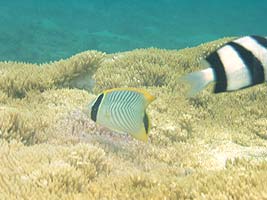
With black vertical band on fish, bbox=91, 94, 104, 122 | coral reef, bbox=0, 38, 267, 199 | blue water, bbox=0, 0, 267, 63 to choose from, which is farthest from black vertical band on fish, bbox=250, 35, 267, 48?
blue water, bbox=0, 0, 267, 63

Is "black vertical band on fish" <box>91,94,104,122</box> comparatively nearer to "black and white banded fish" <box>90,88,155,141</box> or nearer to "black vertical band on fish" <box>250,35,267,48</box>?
"black and white banded fish" <box>90,88,155,141</box>

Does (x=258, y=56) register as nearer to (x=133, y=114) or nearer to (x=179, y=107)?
(x=133, y=114)

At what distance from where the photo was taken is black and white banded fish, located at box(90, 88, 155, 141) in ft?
12.5

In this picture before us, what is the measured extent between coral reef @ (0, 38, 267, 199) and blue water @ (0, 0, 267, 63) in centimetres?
1907

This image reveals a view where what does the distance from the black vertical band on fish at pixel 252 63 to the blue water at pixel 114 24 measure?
2284 centimetres

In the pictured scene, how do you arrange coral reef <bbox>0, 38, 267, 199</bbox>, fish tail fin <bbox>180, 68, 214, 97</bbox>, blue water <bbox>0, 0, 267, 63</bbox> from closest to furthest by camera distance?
fish tail fin <bbox>180, 68, 214, 97</bbox>
coral reef <bbox>0, 38, 267, 199</bbox>
blue water <bbox>0, 0, 267, 63</bbox>

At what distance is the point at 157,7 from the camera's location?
5319cm

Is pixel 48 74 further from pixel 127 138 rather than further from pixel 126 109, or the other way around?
pixel 126 109

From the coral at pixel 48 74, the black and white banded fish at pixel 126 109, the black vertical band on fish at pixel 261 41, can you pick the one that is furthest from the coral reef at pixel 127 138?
the black vertical band on fish at pixel 261 41

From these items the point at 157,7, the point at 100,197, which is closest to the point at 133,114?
the point at 100,197

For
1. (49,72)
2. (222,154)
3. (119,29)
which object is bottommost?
(119,29)

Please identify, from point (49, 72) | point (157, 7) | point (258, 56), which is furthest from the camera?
point (157, 7)

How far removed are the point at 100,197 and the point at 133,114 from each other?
89cm

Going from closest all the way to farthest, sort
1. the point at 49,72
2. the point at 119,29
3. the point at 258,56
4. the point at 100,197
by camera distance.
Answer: the point at 258,56
the point at 100,197
the point at 49,72
the point at 119,29
